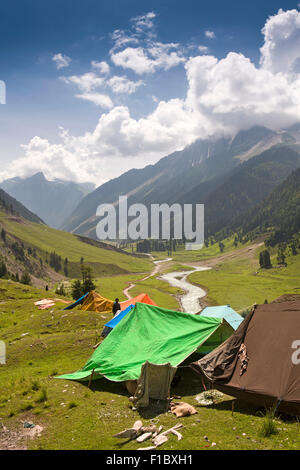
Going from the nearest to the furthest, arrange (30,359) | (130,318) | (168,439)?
(168,439), (130,318), (30,359)

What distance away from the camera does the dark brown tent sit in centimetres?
1206

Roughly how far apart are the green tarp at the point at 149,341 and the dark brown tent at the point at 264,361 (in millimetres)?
3165

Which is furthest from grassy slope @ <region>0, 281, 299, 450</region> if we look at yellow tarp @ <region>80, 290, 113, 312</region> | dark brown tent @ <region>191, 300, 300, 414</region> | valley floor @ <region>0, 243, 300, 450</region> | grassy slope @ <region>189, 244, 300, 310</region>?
grassy slope @ <region>189, 244, 300, 310</region>

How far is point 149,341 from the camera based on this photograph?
63.8 feet

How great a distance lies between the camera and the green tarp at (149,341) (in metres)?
17.4

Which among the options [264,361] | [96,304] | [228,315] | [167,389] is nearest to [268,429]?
[264,361]

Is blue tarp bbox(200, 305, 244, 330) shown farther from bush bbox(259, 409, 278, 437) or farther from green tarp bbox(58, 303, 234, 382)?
bush bbox(259, 409, 278, 437)

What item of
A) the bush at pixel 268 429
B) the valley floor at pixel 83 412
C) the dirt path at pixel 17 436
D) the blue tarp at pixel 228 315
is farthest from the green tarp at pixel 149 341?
the blue tarp at pixel 228 315

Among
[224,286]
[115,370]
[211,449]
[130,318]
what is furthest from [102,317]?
[224,286]

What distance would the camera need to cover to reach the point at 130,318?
71.7ft

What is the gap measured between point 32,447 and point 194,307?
281ft

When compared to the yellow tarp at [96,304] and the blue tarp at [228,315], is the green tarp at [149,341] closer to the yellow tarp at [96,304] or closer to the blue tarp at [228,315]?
the blue tarp at [228,315]
